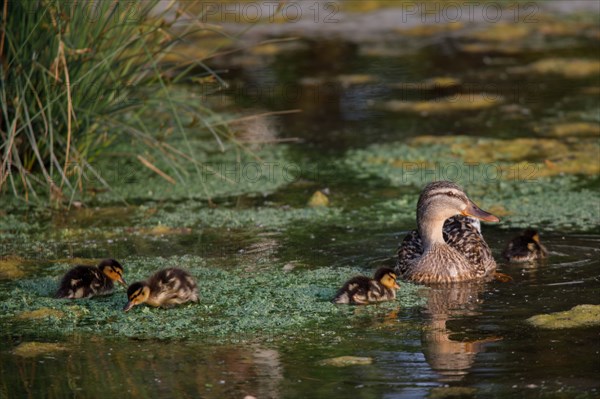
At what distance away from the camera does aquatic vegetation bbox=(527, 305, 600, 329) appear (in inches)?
235

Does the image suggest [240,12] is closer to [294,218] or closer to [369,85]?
[369,85]

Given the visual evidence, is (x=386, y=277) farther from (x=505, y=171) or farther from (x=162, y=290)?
(x=505, y=171)

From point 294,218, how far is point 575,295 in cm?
257

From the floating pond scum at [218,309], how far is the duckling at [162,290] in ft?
0.17

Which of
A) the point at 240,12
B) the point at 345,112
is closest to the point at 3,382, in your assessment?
the point at 345,112

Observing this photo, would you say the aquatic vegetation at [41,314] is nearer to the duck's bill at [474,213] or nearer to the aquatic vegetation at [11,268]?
the aquatic vegetation at [11,268]

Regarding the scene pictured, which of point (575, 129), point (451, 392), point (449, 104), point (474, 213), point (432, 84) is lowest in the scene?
point (451, 392)

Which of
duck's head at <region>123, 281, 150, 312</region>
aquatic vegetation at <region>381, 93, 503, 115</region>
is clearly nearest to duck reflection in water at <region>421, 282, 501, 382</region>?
duck's head at <region>123, 281, 150, 312</region>

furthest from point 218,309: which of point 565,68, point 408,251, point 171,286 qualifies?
point 565,68

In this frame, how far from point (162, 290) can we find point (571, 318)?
214 cm

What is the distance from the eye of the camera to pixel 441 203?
293 inches

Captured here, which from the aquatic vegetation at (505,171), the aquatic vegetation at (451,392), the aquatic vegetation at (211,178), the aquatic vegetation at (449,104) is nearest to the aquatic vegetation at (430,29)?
the aquatic vegetation at (449,104)

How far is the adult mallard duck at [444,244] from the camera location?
7.17 metres

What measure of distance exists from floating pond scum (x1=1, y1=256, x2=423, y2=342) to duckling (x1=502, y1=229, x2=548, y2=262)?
78 centimetres
